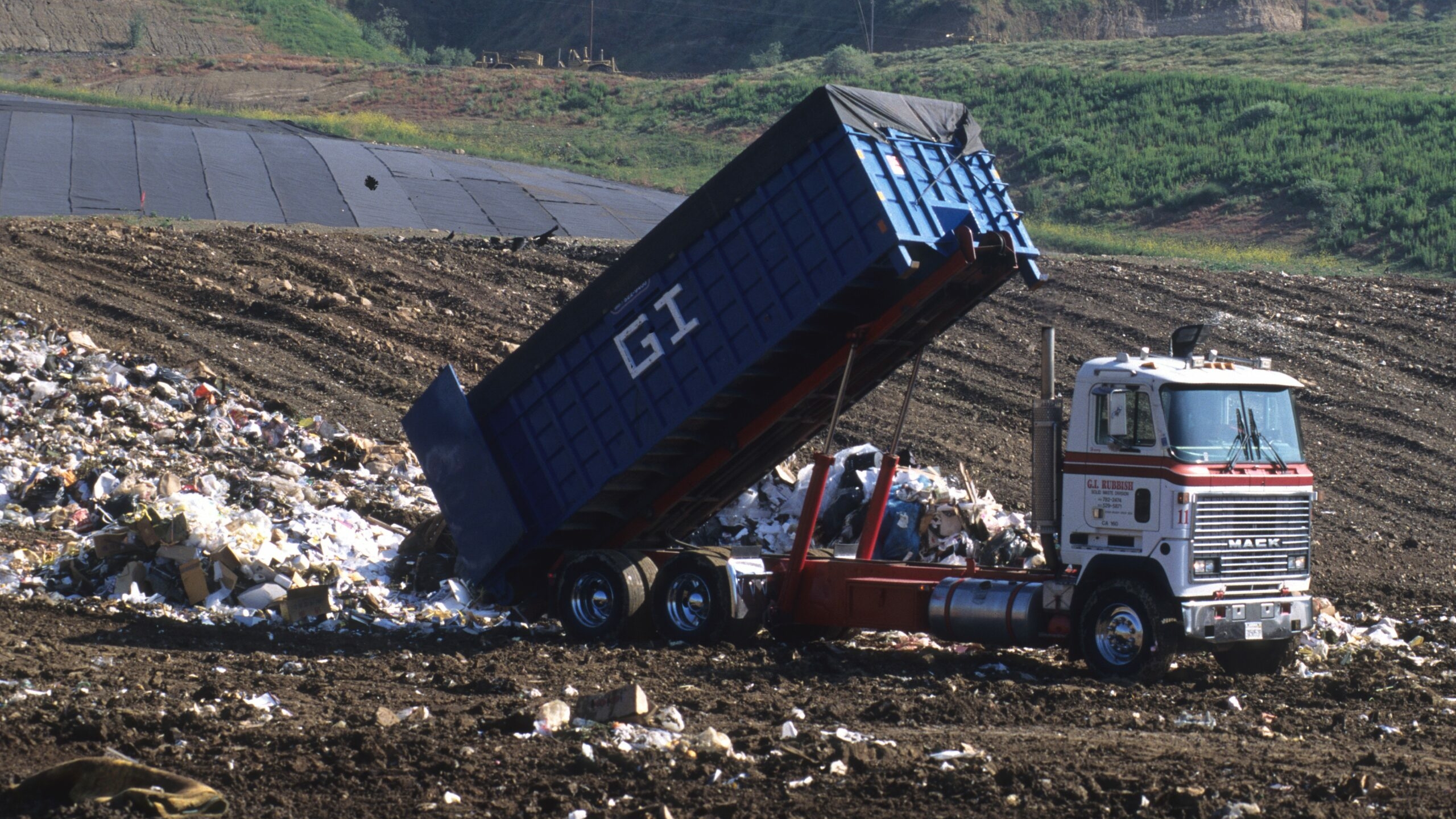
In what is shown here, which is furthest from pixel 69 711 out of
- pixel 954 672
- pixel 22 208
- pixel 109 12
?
pixel 109 12

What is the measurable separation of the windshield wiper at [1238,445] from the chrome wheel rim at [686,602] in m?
4.02

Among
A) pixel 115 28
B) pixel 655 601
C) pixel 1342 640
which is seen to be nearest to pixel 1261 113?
pixel 1342 640

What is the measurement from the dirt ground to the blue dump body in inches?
50.2

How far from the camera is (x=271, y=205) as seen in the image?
27.1 metres

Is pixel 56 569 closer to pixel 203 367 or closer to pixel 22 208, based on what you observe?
pixel 203 367

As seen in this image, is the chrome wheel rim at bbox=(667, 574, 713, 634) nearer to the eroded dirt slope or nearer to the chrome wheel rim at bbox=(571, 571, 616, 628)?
the chrome wheel rim at bbox=(571, 571, 616, 628)

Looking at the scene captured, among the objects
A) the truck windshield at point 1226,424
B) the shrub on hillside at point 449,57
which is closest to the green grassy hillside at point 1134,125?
the shrub on hillside at point 449,57

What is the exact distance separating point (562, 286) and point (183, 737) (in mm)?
17021

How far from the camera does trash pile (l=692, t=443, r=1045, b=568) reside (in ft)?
43.4

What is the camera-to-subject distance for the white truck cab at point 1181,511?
375 inches

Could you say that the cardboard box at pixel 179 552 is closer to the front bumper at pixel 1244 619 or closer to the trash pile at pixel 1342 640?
the front bumper at pixel 1244 619

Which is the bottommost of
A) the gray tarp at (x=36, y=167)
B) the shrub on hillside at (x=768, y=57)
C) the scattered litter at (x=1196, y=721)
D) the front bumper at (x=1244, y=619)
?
the scattered litter at (x=1196, y=721)

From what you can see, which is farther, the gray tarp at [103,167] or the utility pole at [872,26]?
the utility pole at [872,26]

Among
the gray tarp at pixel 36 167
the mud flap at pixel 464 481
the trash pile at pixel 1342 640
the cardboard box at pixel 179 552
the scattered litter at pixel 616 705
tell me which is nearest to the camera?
the scattered litter at pixel 616 705
